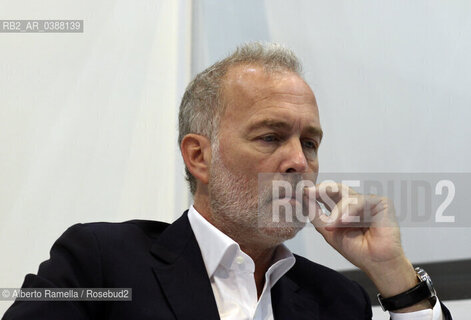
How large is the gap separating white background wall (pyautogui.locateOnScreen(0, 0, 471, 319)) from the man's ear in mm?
722

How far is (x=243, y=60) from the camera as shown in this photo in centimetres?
164

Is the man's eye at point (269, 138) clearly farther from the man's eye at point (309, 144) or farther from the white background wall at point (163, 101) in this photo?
the white background wall at point (163, 101)

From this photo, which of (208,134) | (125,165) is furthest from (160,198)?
(208,134)

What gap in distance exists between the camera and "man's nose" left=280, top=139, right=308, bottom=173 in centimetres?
146

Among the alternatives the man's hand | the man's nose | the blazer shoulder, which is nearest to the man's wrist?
the man's hand

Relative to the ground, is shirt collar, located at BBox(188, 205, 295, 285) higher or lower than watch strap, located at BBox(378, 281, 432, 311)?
higher

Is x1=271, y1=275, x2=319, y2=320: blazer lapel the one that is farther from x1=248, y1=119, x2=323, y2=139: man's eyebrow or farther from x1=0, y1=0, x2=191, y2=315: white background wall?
x1=0, y1=0, x2=191, y2=315: white background wall

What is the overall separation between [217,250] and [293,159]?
30cm

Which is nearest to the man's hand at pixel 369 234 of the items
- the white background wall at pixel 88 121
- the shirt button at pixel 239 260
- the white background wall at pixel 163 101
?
the shirt button at pixel 239 260

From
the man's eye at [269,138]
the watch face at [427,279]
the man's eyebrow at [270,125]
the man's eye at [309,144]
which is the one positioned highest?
the man's eyebrow at [270,125]

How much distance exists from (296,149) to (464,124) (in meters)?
0.95

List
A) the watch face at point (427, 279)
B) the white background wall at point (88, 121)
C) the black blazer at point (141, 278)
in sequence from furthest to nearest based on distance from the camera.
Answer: the white background wall at point (88, 121)
the watch face at point (427, 279)
the black blazer at point (141, 278)

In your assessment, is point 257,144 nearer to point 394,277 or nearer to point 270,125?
point 270,125

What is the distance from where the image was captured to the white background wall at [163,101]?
82.1 inches
